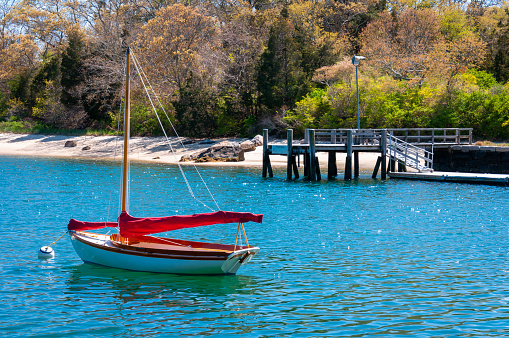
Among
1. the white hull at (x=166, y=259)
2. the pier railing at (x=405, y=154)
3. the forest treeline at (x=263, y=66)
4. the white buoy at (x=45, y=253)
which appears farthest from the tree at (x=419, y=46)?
the white buoy at (x=45, y=253)

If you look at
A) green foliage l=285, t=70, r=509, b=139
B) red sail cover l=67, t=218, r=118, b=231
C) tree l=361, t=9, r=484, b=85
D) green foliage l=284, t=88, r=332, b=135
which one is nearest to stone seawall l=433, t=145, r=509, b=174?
green foliage l=285, t=70, r=509, b=139

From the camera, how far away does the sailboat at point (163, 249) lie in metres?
13.3

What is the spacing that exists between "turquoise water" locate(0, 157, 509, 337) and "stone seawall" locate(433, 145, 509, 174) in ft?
34.9

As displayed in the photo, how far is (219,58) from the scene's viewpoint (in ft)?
201

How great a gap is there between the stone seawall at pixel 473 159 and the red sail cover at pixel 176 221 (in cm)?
2817

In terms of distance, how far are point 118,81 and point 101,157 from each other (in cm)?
1117

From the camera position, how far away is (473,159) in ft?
124

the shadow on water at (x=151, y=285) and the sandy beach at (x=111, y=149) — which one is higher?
the sandy beach at (x=111, y=149)

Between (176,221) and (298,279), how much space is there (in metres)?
3.60

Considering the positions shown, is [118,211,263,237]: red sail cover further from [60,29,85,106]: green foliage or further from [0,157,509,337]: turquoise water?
[60,29,85,106]: green foliage

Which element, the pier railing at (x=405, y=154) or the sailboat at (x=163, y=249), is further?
the pier railing at (x=405, y=154)

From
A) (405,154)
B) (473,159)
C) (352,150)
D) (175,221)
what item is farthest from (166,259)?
(473,159)

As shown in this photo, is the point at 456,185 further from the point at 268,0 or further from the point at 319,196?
the point at 268,0

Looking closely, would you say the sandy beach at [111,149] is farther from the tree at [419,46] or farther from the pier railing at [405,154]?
the tree at [419,46]
